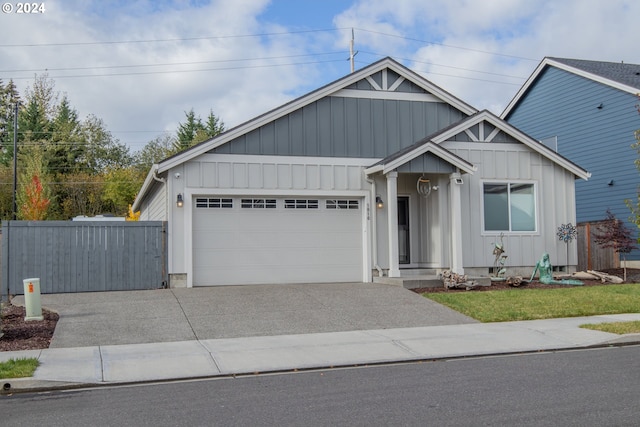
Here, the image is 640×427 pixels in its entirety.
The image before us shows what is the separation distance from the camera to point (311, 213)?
56.4 ft

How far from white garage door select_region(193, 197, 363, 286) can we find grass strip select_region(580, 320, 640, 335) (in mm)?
7069

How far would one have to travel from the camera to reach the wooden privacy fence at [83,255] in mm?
15180

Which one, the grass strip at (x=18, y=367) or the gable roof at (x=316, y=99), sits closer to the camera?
the grass strip at (x=18, y=367)

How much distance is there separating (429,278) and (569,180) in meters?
5.90

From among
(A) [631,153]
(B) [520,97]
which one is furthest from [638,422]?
A: (B) [520,97]

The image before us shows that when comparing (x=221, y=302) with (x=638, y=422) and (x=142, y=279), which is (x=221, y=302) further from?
(x=638, y=422)

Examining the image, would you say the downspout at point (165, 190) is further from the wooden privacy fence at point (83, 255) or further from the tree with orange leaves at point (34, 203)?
the tree with orange leaves at point (34, 203)

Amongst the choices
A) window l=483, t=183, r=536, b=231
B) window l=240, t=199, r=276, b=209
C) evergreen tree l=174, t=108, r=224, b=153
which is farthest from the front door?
evergreen tree l=174, t=108, r=224, b=153

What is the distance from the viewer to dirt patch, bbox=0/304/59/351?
10040mm

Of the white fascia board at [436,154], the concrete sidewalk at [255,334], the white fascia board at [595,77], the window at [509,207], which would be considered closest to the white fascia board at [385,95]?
the white fascia board at [436,154]

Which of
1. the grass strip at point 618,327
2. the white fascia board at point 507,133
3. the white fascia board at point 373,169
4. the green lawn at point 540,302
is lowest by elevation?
the grass strip at point 618,327

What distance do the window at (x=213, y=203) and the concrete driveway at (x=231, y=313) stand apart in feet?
7.03

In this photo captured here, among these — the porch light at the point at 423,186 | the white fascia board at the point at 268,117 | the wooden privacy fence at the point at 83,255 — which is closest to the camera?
the wooden privacy fence at the point at 83,255

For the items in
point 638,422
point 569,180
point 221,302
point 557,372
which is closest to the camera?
point 638,422
